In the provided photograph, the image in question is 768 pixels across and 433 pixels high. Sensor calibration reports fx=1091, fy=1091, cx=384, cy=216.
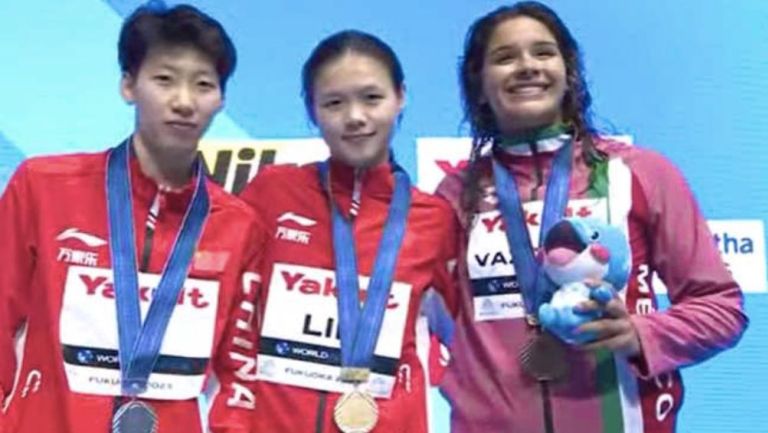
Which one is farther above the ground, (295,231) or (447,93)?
(447,93)

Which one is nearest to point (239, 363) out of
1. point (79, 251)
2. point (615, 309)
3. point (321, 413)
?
point (321, 413)

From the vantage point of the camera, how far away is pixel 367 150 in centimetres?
166

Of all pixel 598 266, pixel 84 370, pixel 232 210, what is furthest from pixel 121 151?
pixel 598 266

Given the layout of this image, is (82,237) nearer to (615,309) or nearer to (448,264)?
(448,264)

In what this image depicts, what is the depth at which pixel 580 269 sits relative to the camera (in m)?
1.46

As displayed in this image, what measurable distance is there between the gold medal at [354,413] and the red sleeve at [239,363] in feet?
0.45

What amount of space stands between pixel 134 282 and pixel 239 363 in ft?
0.66

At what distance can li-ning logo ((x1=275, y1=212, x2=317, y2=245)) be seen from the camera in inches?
65.7

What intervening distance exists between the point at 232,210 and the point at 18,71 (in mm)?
1029

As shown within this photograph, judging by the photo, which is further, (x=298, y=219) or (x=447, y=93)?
(x=447, y=93)

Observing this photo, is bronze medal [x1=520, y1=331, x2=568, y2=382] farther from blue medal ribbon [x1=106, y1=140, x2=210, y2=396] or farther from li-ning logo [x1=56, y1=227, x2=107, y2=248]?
li-ning logo [x1=56, y1=227, x2=107, y2=248]

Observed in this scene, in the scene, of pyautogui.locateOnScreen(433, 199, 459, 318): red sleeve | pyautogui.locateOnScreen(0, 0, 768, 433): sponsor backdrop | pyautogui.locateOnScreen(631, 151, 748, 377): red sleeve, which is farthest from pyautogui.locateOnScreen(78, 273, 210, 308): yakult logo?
pyautogui.locateOnScreen(0, 0, 768, 433): sponsor backdrop

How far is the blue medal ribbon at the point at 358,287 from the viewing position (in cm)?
160

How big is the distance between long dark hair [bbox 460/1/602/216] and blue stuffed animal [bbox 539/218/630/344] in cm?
22
